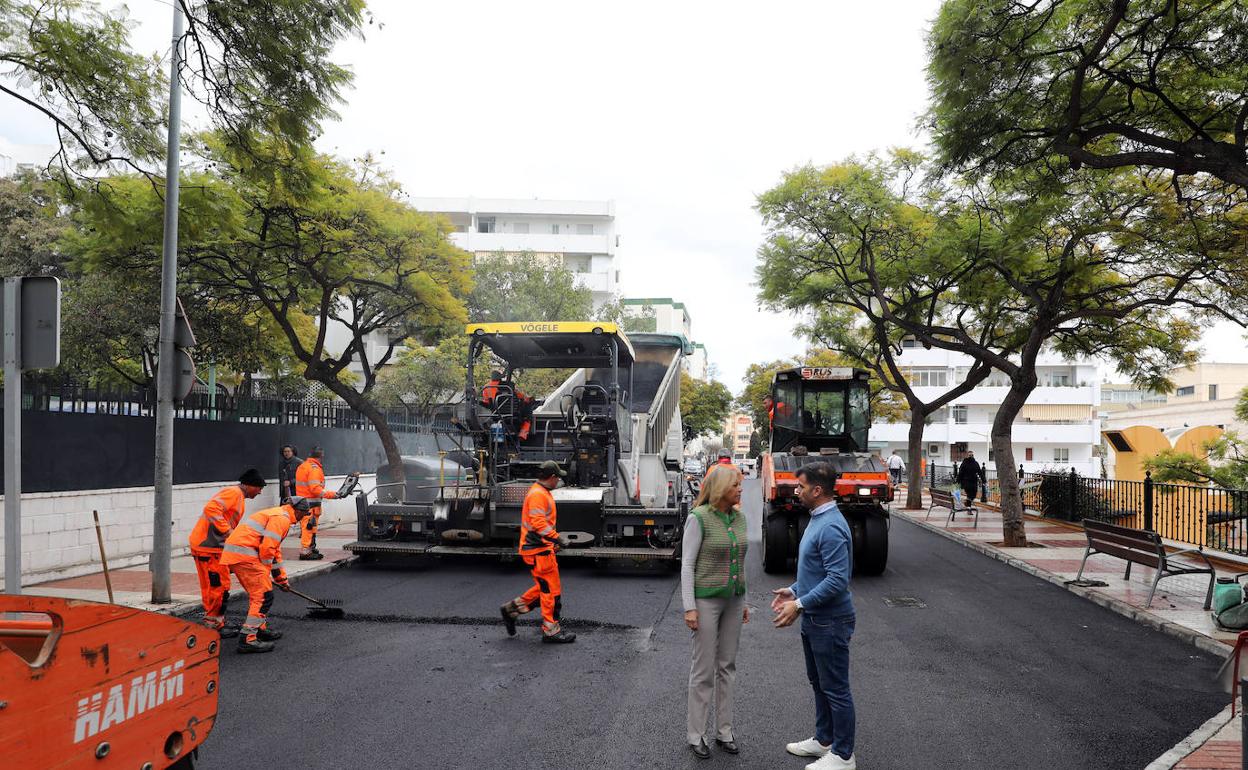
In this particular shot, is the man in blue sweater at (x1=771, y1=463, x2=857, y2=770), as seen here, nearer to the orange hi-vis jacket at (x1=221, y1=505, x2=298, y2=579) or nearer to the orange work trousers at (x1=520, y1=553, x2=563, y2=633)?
the orange work trousers at (x1=520, y1=553, x2=563, y2=633)

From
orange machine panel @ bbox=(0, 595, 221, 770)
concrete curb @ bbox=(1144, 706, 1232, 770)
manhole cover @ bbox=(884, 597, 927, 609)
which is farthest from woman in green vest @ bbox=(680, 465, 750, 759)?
→ manhole cover @ bbox=(884, 597, 927, 609)

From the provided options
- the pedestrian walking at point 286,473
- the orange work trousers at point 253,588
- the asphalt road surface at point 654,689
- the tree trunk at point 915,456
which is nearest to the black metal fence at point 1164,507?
the tree trunk at point 915,456

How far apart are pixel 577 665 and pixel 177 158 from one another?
652 centimetres

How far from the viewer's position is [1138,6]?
336 inches

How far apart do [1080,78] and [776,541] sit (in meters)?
6.36

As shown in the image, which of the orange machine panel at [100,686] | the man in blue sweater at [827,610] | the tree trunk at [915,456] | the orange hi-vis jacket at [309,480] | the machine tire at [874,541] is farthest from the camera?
the tree trunk at [915,456]

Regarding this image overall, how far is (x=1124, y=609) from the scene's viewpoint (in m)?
8.81

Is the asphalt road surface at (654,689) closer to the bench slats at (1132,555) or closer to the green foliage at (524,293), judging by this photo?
the bench slats at (1132,555)

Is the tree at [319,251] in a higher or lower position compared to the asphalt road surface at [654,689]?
higher

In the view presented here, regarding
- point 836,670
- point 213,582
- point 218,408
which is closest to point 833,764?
point 836,670

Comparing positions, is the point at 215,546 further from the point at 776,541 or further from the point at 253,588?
the point at 776,541

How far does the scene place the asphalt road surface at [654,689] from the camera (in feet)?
15.3

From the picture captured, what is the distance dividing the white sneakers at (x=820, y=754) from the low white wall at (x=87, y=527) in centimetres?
834

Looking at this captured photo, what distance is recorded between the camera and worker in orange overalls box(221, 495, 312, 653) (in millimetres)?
6758
